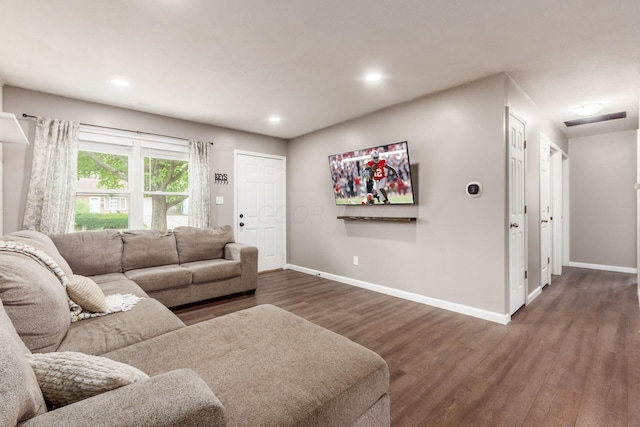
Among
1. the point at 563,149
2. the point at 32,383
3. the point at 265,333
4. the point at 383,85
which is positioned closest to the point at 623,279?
the point at 563,149

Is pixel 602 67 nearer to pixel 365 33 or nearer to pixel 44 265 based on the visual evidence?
pixel 365 33

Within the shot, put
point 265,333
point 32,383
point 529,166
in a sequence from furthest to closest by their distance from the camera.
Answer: point 529,166
point 265,333
point 32,383

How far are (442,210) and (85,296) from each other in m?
3.27

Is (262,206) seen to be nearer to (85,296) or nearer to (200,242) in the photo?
(200,242)

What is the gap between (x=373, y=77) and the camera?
9.61 ft

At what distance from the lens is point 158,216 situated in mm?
4195

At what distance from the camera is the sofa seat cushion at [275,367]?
1001 mm

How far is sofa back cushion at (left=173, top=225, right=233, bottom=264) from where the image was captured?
3811mm

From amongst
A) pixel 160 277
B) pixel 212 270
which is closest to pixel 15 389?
pixel 160 277

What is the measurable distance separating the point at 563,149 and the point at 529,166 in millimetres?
2506

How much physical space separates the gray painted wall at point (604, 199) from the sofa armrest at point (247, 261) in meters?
5.78

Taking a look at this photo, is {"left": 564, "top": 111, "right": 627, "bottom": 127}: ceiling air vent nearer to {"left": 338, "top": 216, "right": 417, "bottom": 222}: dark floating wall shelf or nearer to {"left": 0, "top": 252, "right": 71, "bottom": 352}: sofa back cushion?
{"left": 338, "top": 216, "right": 417, "bottom": 222}: dark floating wall shelf

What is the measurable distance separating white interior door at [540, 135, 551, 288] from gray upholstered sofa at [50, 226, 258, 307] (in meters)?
3.91

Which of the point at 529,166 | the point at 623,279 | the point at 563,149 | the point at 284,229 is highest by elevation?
the point at 563,149
